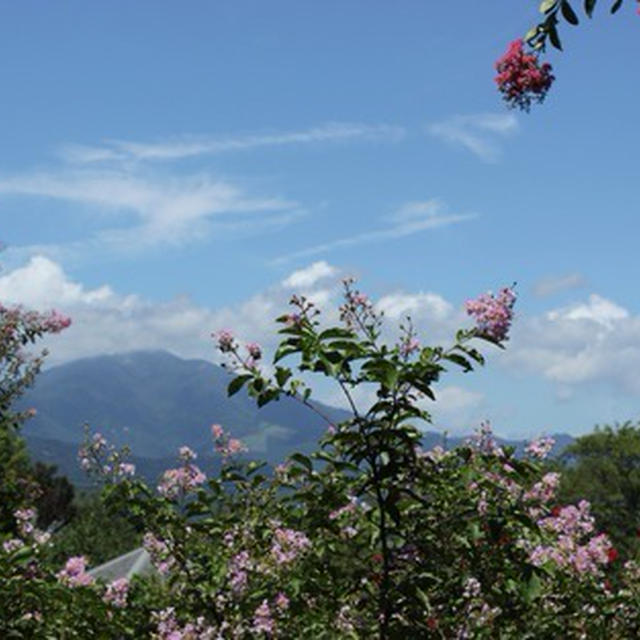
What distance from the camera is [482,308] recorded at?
4484mm

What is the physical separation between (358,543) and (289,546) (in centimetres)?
62

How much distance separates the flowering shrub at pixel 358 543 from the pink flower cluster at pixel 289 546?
0.5 inches

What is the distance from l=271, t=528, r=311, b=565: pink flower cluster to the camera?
5.85m

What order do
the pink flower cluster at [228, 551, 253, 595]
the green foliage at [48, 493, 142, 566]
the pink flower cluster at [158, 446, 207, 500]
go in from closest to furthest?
the pink flower cluster at [228, 551, 253, 595], the pink flower cluster at [158, 446, 207, 500], the green foliage at [48, 493, 142, 566]

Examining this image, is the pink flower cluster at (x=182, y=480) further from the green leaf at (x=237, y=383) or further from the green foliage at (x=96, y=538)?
the green foliage at (x=96, y=538)

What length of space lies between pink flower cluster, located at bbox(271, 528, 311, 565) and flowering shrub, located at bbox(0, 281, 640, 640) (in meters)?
0.01

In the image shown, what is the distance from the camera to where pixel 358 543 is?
545cm

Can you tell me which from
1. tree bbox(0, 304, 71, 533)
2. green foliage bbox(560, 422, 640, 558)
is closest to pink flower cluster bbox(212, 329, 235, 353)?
tree bbox(0, 304, 71, 533)

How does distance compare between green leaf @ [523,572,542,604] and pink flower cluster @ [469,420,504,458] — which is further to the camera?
pink flower cluster @ [469,420,504,458]

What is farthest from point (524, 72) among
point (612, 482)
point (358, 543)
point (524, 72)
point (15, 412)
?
point (612, 482)

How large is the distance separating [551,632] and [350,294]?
7.19 feet

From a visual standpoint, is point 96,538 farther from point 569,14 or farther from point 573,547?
point 569,14

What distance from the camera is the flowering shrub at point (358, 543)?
445 cm

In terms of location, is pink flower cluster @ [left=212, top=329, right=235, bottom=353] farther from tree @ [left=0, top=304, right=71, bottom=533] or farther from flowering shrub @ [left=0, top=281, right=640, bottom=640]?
tree @ [left=0, top=304, right=71, bottom=533]
